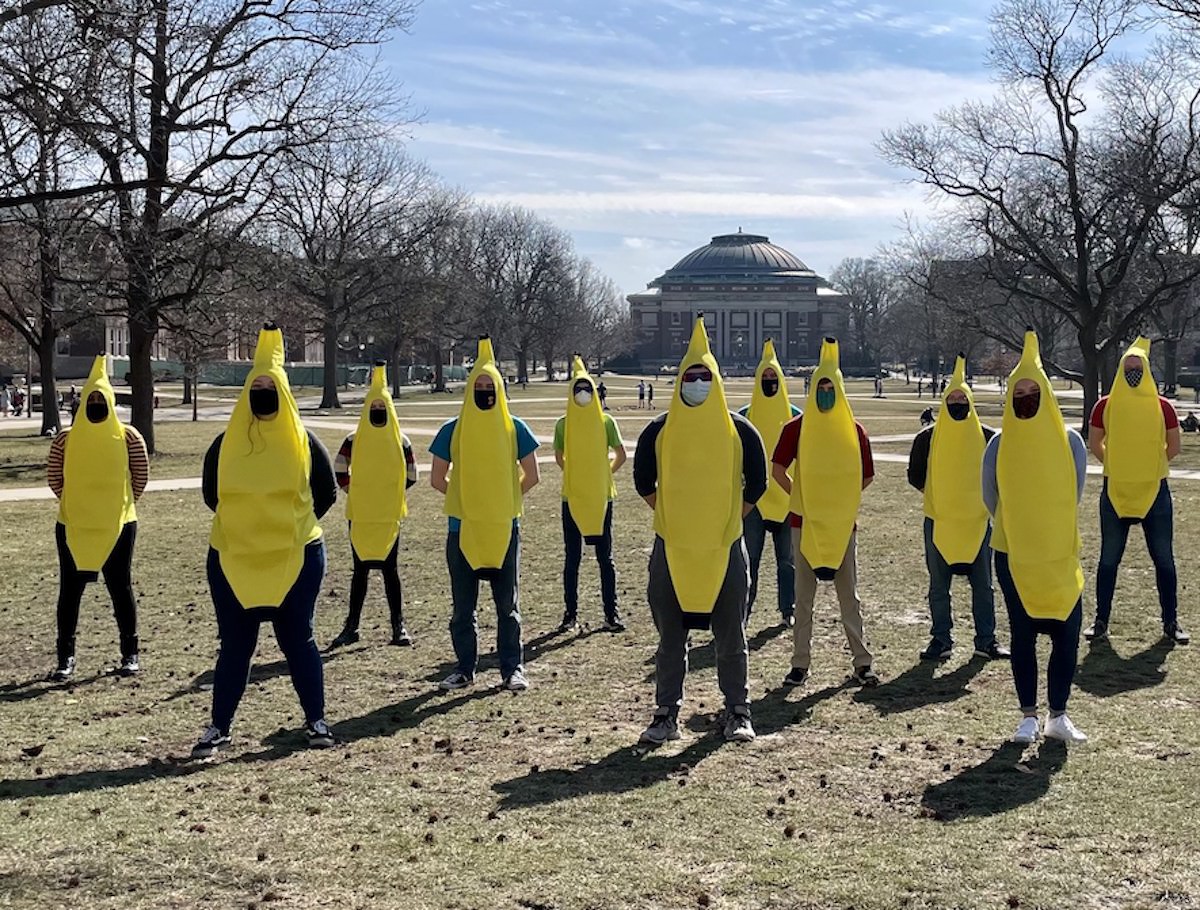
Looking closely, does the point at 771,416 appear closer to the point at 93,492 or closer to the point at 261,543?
the point at 261,543

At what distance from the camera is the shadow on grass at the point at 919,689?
25.6ft

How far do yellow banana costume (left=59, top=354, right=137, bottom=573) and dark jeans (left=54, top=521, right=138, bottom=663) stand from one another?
0.05 metres

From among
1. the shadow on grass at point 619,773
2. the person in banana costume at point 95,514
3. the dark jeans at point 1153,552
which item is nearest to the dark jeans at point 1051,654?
the shadow on grass at point 619,773

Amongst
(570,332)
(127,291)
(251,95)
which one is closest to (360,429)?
(251,95)

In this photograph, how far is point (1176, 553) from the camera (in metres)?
13.8

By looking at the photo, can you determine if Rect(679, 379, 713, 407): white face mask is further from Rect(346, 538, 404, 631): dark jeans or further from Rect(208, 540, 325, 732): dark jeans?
Rect(346, 538, 404, 631): dark jeans

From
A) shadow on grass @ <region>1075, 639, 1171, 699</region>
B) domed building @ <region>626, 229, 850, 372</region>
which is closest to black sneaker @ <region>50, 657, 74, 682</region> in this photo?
shadow on grass @ <region>1075, 639, 1171, 699</region>

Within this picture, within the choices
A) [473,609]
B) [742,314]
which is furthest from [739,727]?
[742,314]

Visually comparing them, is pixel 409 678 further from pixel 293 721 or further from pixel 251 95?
pixel 251 95

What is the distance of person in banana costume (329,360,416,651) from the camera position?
9.83 meters

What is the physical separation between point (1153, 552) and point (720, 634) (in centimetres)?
446

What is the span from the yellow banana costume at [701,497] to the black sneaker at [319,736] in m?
2.10

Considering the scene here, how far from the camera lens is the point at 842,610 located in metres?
8.38

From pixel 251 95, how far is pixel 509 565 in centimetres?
1668
